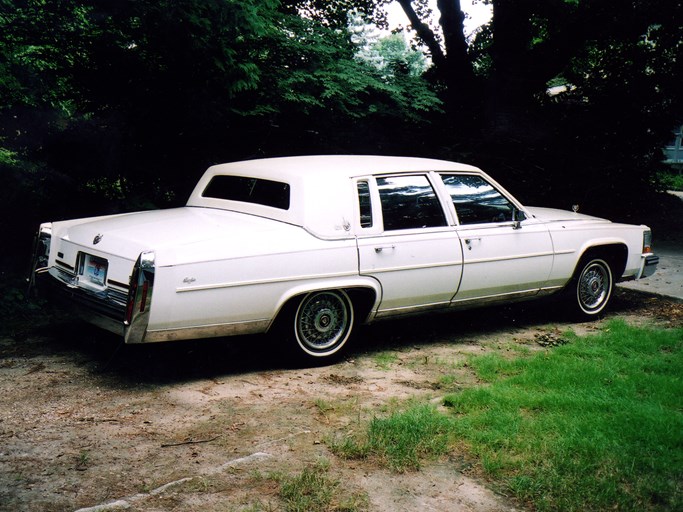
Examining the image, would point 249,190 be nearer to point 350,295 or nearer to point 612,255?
point 350,295

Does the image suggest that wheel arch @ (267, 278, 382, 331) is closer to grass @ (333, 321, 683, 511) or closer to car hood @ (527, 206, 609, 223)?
grass @ (333, 321, 683, 511)

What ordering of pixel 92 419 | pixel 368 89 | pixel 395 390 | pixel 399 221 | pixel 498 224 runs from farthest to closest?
pixel 368 89, pixel 498 224, pixel 399 221, pixel 395 390, pixel 92 419

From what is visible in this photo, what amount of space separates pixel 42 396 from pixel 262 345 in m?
1.99

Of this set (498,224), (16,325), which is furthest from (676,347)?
(16,325)

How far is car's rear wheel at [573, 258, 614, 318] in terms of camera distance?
25.2 feet

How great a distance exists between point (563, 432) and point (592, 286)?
3.61 m

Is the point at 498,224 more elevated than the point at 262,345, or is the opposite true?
the point at 498,224

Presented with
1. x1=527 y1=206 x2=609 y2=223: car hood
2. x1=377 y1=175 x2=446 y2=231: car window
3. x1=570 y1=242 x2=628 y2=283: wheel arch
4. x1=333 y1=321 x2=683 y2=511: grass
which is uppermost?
x1=377 y1=175 x2=446 y2=231: car window

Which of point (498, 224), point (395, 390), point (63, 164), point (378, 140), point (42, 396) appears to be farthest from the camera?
point (378, 140)

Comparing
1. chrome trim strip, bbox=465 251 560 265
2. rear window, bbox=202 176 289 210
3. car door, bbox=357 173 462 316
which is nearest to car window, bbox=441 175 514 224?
car door, bbox=357 173 462 316

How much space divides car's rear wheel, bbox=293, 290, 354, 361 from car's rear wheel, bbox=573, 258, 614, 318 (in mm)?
2833

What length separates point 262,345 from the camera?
6.57 meters

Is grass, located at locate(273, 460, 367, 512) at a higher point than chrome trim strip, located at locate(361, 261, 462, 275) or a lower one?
lower

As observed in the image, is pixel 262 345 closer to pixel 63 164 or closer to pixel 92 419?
pixel 92 419
